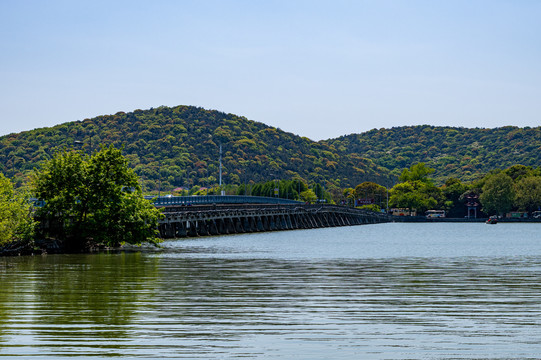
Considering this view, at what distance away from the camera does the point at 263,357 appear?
17.7 meters

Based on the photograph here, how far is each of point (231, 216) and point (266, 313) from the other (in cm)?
A: 9385

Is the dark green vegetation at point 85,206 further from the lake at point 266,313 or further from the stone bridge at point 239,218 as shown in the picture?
the stone bridge at point 239,218

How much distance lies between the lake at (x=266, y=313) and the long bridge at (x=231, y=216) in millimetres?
39031

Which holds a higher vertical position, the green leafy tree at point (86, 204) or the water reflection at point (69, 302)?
the green leafy tree at point (86, 204)

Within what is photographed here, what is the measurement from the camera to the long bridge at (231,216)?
318ft

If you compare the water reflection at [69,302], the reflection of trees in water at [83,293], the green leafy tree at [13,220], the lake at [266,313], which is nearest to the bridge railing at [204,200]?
the green leafy tree at [13,220]

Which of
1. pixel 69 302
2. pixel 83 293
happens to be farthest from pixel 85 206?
pixel 69 302

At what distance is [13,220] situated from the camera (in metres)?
52.0

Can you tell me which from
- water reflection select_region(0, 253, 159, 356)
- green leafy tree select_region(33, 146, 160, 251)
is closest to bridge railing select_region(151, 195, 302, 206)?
green leafy tree select_region(33, 146, 160, 251)

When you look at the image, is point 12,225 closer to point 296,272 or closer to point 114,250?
point 114,250

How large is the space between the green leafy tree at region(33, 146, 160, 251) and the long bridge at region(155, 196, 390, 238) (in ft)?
48.0

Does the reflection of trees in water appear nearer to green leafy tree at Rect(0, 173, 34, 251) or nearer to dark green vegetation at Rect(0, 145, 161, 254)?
green leafy tree at Rect(0, 173, 34, 251)

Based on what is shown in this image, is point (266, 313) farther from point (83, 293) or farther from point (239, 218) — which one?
point (239, 218)

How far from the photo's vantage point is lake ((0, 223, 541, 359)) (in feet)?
61.6
